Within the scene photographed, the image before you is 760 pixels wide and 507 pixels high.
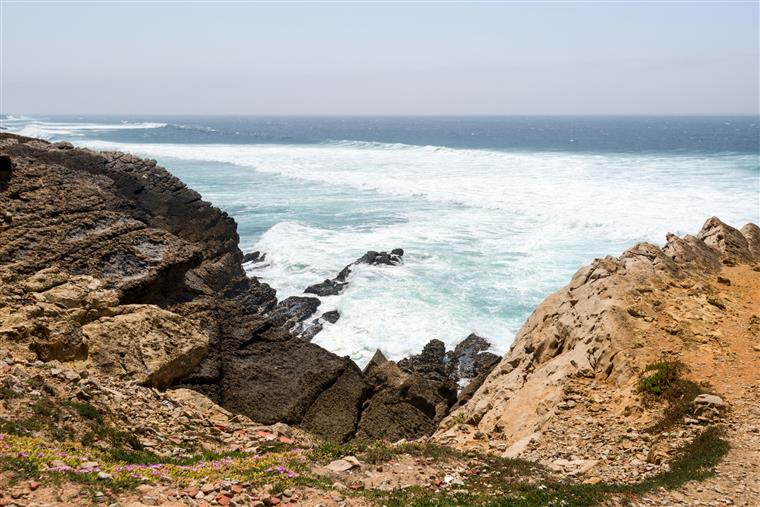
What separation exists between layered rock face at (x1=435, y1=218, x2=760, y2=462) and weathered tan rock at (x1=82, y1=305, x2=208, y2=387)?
6.58 meters

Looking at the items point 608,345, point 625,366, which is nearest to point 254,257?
point 608,345

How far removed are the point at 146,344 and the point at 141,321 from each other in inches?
28.5

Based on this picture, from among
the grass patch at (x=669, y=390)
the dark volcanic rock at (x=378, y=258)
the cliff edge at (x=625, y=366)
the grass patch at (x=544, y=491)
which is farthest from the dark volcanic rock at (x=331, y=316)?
the grass patch at (x=544, y=491)

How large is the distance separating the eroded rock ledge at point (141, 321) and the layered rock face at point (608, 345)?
3.22 meters

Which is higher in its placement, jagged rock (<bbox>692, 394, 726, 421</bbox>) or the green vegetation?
jagged rock (<bbox>692, 394, 726, 421</bbox>)

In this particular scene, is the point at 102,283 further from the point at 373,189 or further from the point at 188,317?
the point at 373,189

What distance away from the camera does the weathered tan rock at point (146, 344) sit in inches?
549

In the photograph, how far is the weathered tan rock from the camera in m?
13.9

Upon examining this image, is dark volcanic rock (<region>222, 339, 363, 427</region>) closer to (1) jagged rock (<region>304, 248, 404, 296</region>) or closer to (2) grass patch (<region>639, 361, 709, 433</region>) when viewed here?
(2) grass patch (<region>639, 361, 709, 433</region>)

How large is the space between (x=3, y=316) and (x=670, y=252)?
17.2 m

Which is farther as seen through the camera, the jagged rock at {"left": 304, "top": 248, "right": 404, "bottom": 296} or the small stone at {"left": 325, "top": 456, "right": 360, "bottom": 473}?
the jagged rock at {"left": 304, "top": 248, "right": 404, "bottom": 296}

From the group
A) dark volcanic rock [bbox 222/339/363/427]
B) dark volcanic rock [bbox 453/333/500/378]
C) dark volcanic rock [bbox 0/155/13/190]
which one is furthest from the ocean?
dark volcanic rock [bbox 0/155/13/190]

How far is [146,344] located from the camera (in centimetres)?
1462

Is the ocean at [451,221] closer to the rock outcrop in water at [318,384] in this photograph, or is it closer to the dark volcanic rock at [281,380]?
the dark volcanic rock at [281,380]
